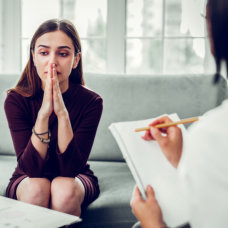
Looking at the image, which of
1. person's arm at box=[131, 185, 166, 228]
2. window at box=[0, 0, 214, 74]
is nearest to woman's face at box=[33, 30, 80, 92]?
person's arm at box=[131, 185, 166, 228]

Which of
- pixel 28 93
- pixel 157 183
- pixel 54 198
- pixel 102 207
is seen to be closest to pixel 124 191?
pixel 102 207

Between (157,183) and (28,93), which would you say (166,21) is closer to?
(28,93)

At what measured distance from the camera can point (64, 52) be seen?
1.52 m

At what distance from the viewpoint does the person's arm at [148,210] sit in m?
0.74

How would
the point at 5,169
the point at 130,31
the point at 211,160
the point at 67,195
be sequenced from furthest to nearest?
the point at 130,31 < the point at 5,169 < the point at 67,195 < the point at 211,160

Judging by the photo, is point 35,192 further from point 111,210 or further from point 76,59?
point 76,59

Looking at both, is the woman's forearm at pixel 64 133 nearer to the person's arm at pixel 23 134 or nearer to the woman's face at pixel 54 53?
the person's arm at pixel 23 134

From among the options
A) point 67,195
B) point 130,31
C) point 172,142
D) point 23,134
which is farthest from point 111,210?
point 130,31

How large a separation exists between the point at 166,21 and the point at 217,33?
1.99 metres

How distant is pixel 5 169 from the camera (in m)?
1.83

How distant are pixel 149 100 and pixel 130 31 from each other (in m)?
0.72

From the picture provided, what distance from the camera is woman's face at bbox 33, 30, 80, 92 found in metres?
1.50

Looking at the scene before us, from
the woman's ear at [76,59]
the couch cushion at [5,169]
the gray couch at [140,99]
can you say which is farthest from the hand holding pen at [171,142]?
the gray couch at [140,99]

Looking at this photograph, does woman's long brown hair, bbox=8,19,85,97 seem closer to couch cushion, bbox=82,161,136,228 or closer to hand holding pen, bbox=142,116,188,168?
couch cushion, bbox=82,161,136,228
